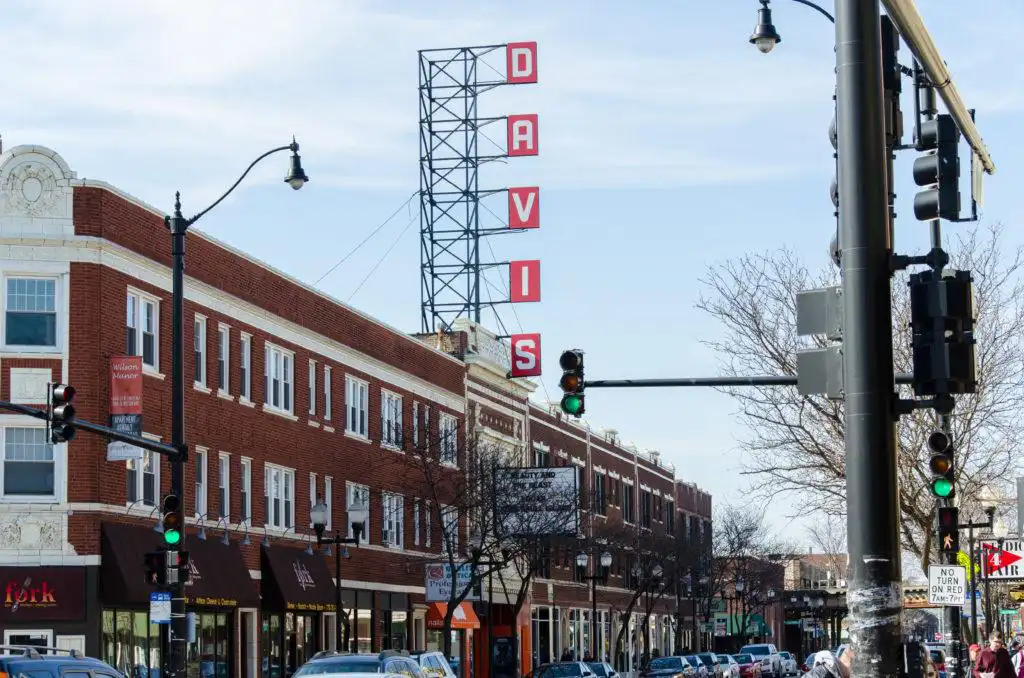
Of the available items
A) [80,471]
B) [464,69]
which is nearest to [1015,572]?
[80,471]

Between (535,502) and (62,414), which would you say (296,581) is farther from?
(62,414)

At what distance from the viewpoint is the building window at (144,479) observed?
38.8 metres

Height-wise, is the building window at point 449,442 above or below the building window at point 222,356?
below

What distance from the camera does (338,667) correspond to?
82.9ft

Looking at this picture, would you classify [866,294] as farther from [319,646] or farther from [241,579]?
[319,646]

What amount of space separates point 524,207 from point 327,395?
16565mm

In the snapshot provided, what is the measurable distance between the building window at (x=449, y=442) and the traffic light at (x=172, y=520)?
24.1 metres

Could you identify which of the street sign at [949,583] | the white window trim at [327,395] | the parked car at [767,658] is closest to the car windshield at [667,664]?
the parked car at [767,658]

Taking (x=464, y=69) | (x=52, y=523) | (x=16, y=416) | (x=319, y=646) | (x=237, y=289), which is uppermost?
(x=464, y=69)

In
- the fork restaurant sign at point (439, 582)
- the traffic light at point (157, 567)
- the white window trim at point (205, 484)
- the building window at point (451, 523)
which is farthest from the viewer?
the fork restaurant sign at point (439, 582)

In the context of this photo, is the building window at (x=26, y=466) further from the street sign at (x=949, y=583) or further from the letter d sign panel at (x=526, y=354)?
the letter d sign panel at (x=526, y=354)

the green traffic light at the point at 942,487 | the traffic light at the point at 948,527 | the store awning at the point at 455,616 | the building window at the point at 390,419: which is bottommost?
the store awning at the point at 455,616

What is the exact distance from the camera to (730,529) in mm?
103938

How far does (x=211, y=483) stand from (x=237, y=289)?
17.6ft
